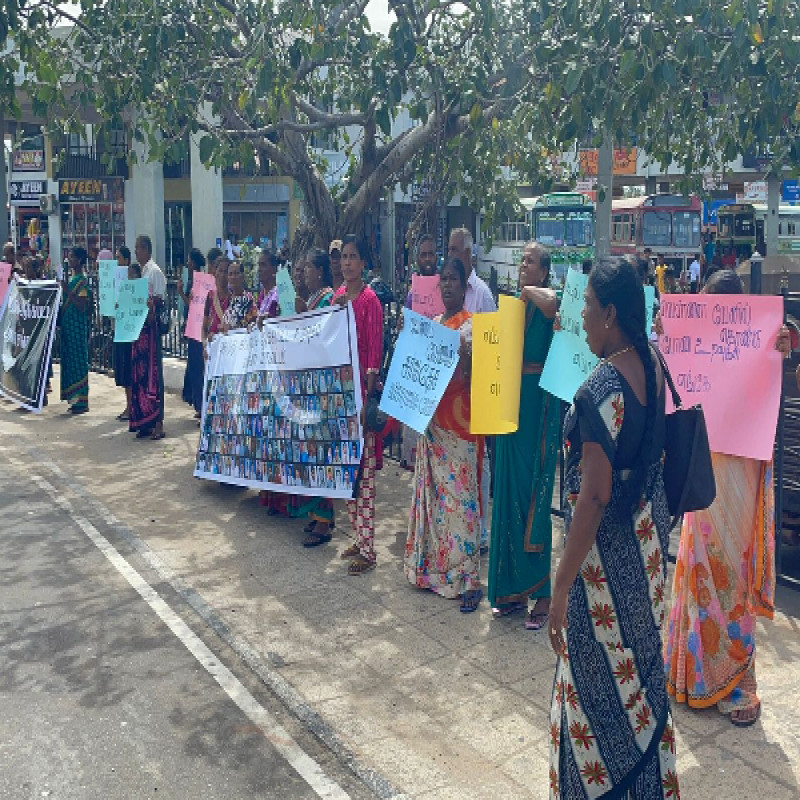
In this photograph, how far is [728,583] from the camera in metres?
4.56

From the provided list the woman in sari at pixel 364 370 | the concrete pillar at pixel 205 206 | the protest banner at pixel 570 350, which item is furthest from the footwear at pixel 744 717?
the concrete pillar at pixel 205 206

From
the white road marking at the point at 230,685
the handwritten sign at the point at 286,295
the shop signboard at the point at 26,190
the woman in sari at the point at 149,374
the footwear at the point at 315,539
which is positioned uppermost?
the shop signboard at the point at 26,190

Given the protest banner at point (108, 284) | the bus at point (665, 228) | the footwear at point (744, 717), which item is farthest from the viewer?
the bus at point (665, 228)

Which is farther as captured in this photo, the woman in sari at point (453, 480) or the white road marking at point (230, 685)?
the woman in sari at point (453, 480)

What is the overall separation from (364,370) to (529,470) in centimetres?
159

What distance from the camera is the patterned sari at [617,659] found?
326cm

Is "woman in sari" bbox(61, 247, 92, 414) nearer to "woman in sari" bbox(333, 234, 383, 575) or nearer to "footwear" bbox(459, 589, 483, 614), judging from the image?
"woman in sari" bbox(333, 234, 383, 575)

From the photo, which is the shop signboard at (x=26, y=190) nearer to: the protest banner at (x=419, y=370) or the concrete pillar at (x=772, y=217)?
the concrete pillar at (x=772, y=217)

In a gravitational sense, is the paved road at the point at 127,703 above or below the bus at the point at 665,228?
below

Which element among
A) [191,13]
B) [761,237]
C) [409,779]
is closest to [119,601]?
[409,779]

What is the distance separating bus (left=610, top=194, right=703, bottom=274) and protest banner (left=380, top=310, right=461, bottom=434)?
2493 centimetres

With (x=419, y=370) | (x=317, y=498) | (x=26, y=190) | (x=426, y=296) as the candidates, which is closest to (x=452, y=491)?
(x=419, y=370)

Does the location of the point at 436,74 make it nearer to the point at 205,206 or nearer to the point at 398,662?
the point at 398,662

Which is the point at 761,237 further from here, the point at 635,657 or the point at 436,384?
the point at 635,657
